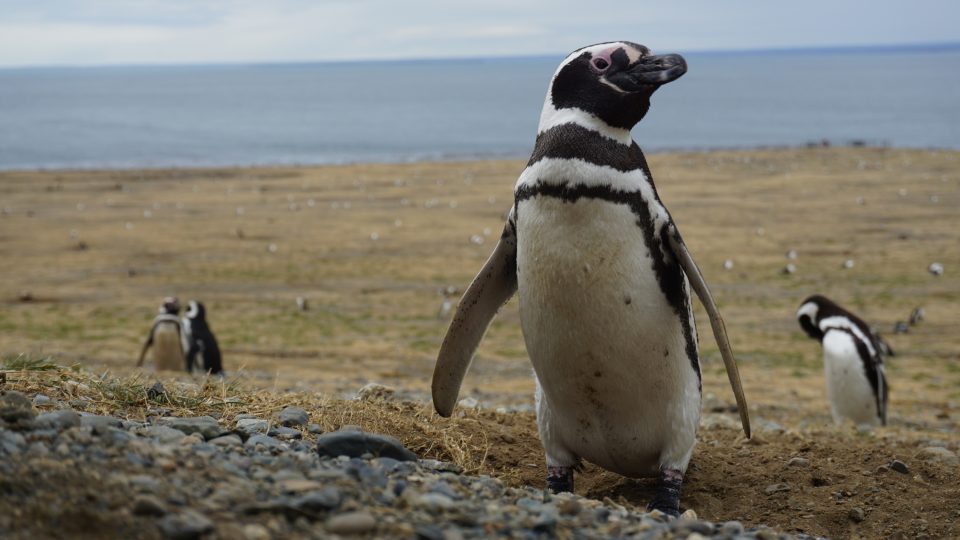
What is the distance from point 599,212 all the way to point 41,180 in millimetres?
40941

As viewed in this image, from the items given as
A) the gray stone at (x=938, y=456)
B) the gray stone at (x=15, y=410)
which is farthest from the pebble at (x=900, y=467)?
the gray stone at (x=15, y=410)

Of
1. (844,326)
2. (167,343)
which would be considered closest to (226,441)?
(844,326)

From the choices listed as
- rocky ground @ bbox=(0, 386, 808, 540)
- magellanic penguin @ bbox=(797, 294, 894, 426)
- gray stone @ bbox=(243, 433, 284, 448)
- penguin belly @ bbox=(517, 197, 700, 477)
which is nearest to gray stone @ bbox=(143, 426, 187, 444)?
rocky ground @ bbox=(0, 386, 808, 540)

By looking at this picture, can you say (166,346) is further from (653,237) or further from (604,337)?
(653,237)

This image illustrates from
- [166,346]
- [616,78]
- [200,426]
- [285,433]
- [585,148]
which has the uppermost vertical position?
[616,78]

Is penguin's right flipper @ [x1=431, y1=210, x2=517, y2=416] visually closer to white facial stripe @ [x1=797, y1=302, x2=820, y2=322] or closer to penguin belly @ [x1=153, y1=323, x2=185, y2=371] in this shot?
white facial stripe @ [x1=797, y1=302, x2=820, y2=322]

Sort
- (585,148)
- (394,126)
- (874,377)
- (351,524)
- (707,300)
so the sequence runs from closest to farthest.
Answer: (351,524) → (585,148) → (707,300) → (874,377) → (394,126)

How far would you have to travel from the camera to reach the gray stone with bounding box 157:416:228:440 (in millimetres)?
4055

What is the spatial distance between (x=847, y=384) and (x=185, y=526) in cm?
940

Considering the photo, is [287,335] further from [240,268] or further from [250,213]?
[250,213]

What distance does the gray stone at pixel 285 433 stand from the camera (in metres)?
4.34

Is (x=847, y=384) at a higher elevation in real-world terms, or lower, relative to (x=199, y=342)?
lower

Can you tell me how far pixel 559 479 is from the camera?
497 cm

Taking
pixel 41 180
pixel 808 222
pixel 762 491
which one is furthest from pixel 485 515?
pixel 41 180
